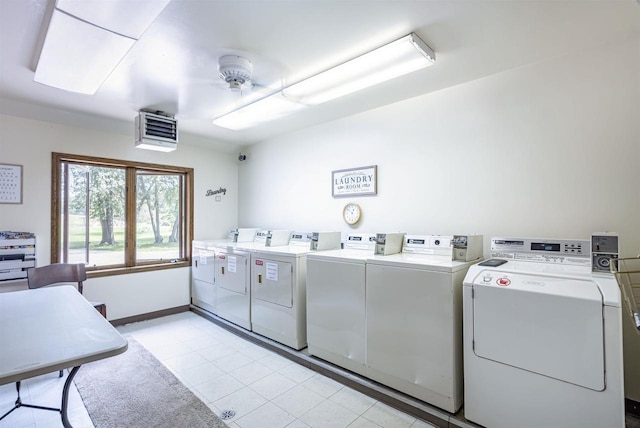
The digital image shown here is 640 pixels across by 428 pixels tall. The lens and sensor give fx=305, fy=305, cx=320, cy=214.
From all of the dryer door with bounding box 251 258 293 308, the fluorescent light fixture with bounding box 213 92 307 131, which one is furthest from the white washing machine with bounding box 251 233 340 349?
the fluorescent light fixture with bounding box 213 92 307 131

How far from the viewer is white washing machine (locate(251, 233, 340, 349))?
3123mm

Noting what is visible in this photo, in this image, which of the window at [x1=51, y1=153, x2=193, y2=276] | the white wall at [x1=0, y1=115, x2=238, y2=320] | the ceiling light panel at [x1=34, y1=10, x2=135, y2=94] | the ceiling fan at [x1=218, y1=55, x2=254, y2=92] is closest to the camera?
the ceiling light panel at [x1=34, y1=10, x2=135, y2=94]

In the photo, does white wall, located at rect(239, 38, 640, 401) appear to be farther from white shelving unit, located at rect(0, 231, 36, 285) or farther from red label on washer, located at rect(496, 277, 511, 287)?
white shelving unit, located at rect(0, 231, 36, 285)

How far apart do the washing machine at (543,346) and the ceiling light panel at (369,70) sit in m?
1.56

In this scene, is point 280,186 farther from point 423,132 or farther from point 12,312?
point 12,312

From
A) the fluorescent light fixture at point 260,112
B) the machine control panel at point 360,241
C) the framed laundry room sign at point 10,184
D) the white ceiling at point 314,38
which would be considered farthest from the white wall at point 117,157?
the machine control panel at point 360,241

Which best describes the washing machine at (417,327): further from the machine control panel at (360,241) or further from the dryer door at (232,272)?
the dryer door at (232,272)

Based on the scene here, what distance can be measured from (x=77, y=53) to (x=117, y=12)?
665mm

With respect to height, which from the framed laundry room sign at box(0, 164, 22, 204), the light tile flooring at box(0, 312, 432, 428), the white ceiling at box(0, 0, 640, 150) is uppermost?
the white ceiling at box(0, 0, 640, 150)

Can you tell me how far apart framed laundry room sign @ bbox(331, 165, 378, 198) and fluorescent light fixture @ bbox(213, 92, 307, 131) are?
1.03 meters

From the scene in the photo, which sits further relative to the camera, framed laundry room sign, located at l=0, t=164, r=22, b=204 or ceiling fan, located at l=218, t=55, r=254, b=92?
framed laundry room sign, located at l=0, t=164, r=22, b=204

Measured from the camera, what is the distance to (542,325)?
174 centimetres

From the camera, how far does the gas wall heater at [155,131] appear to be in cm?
354

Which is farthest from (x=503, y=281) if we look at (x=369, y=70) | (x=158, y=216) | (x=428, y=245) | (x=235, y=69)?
(x=158, y=216)
